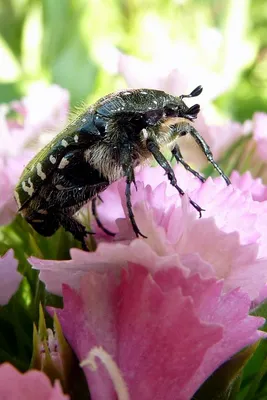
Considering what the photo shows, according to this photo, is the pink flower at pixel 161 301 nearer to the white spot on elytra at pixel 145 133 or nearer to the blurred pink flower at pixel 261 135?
the white spot on elytra at pixel 145 133

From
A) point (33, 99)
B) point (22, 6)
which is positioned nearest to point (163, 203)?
point (33, 99)

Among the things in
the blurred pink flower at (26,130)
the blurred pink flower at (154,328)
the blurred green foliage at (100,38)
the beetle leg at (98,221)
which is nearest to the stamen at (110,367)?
→ the blurred pink flower at (154,328)

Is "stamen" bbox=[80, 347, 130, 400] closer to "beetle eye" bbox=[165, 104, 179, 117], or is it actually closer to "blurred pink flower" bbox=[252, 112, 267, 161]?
"beetle eye" bbox=[165, 104, 179, 117]

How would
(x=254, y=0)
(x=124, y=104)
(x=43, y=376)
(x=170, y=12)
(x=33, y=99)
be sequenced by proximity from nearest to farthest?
(x=43, y=376) → (x=124, y=104) → (x=33, y=99) → (x=170, y=12) → (x=254, y=0)

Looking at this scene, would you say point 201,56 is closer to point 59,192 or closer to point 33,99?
point 33,99

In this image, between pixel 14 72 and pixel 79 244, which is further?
pixel 14 72

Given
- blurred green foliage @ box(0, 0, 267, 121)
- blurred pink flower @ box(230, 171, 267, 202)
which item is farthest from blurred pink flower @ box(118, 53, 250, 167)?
blurred green foliage @ box(0, 0, 267, 121)
